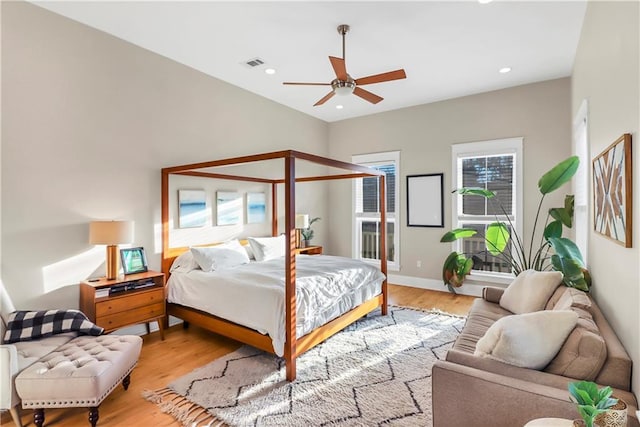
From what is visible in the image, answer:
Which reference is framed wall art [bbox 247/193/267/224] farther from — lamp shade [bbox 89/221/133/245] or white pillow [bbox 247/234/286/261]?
lamp shade [bbox 89/221/133/245]

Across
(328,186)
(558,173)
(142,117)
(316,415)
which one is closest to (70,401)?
(316,415)

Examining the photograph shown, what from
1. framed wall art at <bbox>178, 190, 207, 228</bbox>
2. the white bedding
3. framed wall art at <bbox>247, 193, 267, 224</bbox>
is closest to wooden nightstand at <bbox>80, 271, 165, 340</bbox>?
the white bedding

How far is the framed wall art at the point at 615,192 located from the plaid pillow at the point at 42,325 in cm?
348

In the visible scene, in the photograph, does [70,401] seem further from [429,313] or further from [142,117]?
[429,313]

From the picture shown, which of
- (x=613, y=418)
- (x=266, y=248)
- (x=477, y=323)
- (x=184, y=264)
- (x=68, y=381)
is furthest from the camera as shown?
(x=266, y=248)

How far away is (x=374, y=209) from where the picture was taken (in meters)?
6.12

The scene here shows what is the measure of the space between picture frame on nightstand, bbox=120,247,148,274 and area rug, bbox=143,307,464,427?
131 cm

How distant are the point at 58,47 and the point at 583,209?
5350 mm

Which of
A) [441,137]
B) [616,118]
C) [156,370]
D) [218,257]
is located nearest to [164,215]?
[218,257]

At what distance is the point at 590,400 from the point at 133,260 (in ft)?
12.0

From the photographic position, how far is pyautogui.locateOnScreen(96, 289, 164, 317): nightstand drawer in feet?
9.30

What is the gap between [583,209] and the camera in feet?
11.1

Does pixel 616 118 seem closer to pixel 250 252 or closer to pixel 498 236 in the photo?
pixel 498 236

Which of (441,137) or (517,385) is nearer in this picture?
(517,385)
